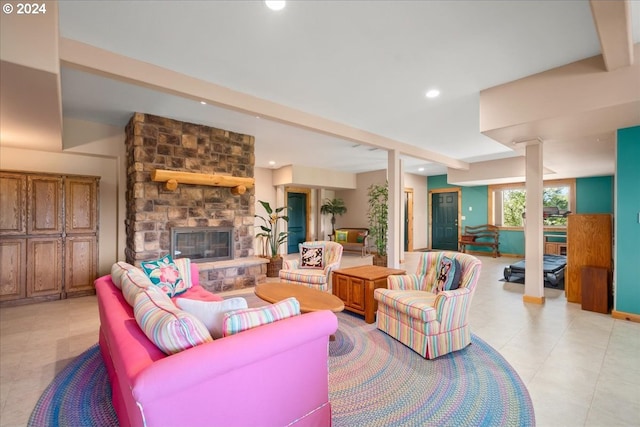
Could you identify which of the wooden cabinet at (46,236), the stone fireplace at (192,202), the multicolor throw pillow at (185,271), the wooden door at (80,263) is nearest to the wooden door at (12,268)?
the wooden cabinet at (46,236)

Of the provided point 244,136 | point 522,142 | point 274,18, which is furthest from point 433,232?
point 274,18

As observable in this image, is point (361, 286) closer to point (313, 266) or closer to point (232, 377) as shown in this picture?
point (313, 266)

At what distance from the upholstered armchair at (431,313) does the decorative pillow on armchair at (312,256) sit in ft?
4.60

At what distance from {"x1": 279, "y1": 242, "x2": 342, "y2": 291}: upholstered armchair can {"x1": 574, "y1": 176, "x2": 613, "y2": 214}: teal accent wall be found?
7741 mm

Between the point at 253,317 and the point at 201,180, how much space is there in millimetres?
3333

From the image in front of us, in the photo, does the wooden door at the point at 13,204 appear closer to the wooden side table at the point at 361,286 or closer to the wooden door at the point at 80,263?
the wooden door at the point at 80,263

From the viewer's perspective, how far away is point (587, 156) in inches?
222

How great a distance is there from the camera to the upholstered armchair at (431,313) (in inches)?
98.2

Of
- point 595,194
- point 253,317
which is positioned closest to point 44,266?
point 253,317

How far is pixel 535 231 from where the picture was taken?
13.4 ft

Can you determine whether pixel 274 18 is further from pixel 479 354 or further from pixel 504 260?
pixel 504 260

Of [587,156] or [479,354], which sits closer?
[479,354]

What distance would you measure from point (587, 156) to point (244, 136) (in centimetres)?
656

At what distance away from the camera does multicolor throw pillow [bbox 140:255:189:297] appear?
297 cm
